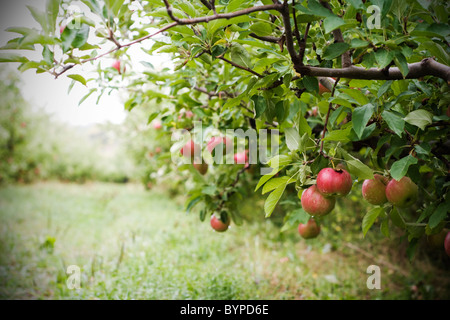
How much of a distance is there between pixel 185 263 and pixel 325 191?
1.76 metres

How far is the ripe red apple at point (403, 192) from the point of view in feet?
3.29

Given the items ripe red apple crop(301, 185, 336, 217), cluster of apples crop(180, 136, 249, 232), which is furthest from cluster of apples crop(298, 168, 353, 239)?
cluster of apples crop(180, 136, 249, 232)

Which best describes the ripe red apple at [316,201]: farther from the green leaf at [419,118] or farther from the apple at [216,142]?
the apple at [216,142]

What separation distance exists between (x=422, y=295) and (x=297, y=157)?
6.20 ft

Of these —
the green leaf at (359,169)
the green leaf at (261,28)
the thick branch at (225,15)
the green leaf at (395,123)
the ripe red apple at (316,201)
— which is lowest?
the ripe red apple at (316,201)

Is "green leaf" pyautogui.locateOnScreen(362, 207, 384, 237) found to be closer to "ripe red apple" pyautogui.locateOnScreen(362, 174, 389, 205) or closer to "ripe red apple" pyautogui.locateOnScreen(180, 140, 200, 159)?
"ripe red apple" pyautogui.locateOnScreen(362, 174, 389, 205)

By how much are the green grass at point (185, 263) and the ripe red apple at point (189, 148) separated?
2.52 ft

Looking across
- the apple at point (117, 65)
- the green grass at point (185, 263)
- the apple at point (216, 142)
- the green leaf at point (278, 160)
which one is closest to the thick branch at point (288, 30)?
the green leaf at point (278, 160)

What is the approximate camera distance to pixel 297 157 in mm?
1023

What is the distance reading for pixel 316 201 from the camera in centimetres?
101

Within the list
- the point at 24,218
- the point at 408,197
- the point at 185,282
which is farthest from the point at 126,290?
the point at 24,218

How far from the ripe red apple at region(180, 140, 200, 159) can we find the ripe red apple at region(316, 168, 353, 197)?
0.82 meters

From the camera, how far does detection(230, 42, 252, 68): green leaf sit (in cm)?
96
